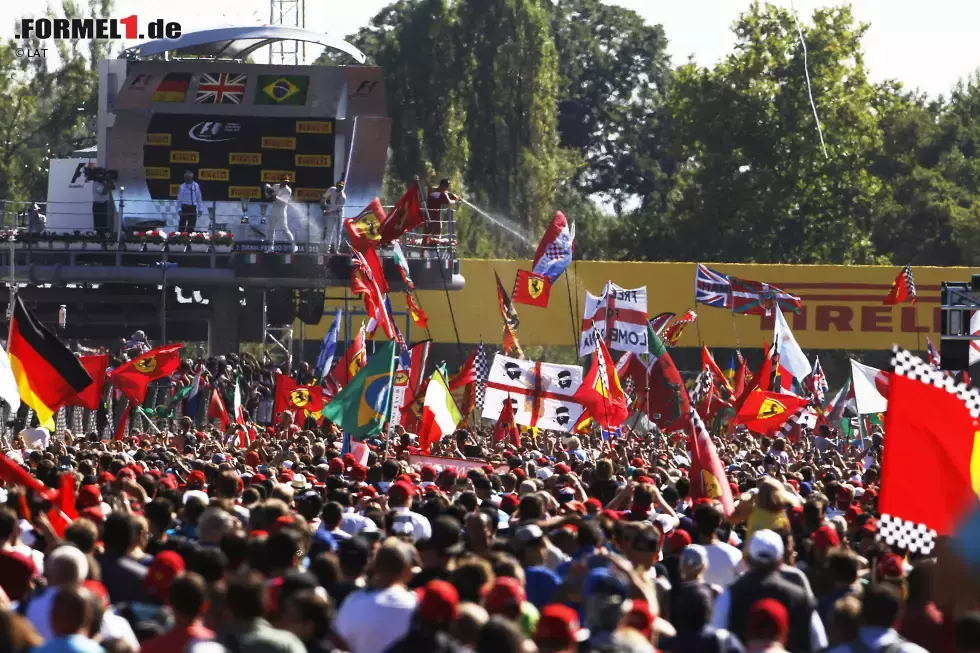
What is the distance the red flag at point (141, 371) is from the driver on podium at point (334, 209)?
11.5 metres

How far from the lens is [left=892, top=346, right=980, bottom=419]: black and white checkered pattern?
10062 millimetres

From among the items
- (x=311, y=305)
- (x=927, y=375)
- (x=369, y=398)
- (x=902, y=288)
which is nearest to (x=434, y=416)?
(x=369, y=398)

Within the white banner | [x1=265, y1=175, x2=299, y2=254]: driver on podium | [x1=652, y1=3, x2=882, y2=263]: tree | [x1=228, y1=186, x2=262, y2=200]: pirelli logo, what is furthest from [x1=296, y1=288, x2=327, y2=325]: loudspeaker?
[x1=652, y1=3, x2=882, y2=263]: tree

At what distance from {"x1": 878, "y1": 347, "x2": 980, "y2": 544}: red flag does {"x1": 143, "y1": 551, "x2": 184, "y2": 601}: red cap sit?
144 inches

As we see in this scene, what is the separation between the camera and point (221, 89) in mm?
39062

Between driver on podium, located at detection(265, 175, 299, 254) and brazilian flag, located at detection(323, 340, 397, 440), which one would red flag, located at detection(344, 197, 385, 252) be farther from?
brazilian flag, located at detection(323, 340, 397, 440)

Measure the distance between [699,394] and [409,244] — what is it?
1097 centimetres

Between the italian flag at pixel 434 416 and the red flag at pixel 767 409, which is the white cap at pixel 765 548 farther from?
the red flag at pixel 767 409

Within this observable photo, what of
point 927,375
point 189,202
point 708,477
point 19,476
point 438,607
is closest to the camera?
point 438,607

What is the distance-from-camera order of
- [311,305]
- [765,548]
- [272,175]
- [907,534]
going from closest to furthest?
[765,548] → [907,534] → [272,175] → [311,305]

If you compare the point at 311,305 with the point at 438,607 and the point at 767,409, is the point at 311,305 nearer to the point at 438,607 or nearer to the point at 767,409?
the point at 767,409

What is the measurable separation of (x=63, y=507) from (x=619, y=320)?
15236mm

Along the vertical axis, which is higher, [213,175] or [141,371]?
[213,175]

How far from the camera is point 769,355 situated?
2814cm
